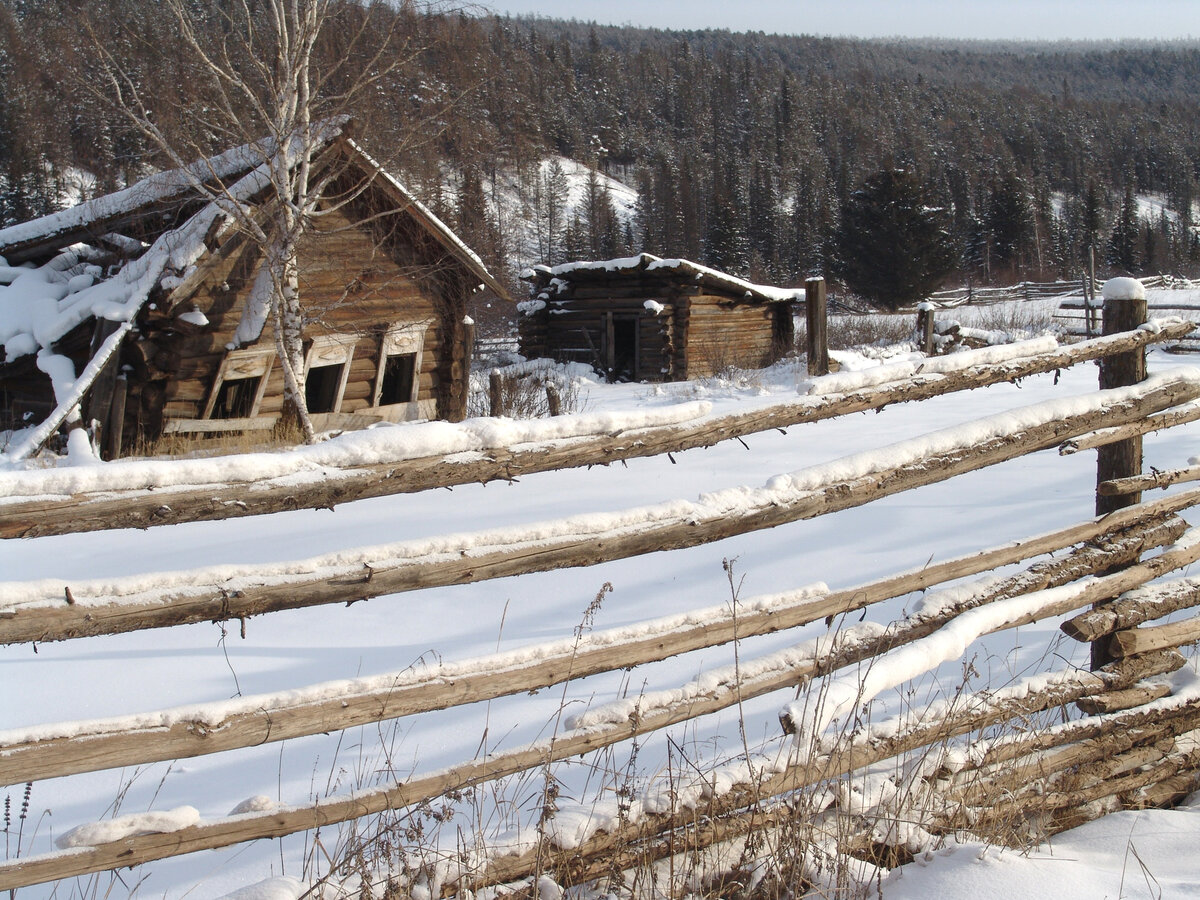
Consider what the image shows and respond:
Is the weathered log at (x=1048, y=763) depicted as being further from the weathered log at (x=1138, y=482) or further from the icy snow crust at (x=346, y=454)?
the icy snow crust at (x=346, y=454)

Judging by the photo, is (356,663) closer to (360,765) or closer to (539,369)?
(360,765)

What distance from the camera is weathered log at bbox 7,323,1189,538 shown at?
6.26ft

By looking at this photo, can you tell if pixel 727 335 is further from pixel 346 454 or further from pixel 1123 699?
pixel 346 454

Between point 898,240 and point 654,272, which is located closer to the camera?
point 654,272

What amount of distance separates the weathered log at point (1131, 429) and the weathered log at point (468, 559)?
0.60ft

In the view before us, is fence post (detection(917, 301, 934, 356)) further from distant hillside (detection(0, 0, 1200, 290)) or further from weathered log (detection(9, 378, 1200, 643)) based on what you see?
weathered log (detection(9, 378, 1200, 643))

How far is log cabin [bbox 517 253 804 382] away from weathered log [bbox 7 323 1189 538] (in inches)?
725

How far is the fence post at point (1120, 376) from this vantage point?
3631 mm

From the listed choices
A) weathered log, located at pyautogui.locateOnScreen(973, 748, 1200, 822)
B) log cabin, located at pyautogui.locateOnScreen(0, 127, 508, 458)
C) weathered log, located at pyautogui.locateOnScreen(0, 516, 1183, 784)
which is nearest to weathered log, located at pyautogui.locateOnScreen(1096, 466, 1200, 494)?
weathered log, located at pyautogui.locateOnScreen(0, 516, 1183, 784)

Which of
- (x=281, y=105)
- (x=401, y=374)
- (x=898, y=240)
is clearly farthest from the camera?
(x=898, y=240)

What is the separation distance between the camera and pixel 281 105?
382 inches

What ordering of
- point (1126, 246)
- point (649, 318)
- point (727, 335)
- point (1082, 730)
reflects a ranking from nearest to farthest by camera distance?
1. point (1082, 730)
2. point (649, 318)
3. point (727, 335)
4. point (1126, 246)

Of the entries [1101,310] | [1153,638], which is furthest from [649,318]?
[1153,638]

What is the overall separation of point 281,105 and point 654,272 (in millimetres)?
13521
